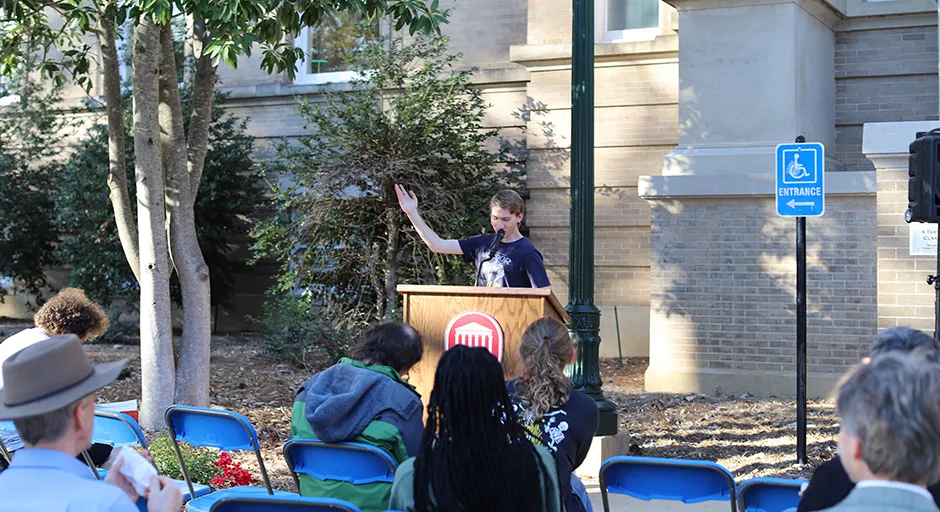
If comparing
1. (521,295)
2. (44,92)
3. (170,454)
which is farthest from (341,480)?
(44,92)

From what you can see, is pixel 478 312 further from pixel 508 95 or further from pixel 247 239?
pixel 247 239

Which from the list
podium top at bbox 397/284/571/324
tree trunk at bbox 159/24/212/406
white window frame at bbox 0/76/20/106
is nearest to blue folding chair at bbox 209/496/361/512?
podium top at bbox 397/284/571/324

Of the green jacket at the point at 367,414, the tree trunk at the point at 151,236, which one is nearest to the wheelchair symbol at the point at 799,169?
the green jacket at the point at 367,414

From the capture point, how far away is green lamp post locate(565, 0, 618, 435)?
24.0 feet

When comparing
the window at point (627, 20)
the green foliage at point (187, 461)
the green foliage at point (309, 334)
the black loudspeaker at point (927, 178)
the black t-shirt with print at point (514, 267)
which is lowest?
the green foliage at point (187, 461)

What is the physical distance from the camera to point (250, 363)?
12.9m

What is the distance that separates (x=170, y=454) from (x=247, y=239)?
36.5 feet

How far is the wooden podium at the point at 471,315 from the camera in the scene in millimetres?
5930

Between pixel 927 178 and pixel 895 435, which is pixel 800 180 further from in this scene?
pixel 895 435

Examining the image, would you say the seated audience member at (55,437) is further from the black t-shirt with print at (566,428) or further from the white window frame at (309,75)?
the white window frame at (309,75)

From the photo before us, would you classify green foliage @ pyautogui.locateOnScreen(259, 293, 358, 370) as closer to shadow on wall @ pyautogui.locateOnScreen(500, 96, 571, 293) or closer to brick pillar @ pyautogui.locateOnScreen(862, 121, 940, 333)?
shadow on wall @ pyautogui.locateOnScreen(500, 96, 571, 293)

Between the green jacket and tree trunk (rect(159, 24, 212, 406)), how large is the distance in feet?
14.6

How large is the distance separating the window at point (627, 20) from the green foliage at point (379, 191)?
2.34 metres

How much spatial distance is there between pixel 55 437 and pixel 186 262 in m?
5.90
